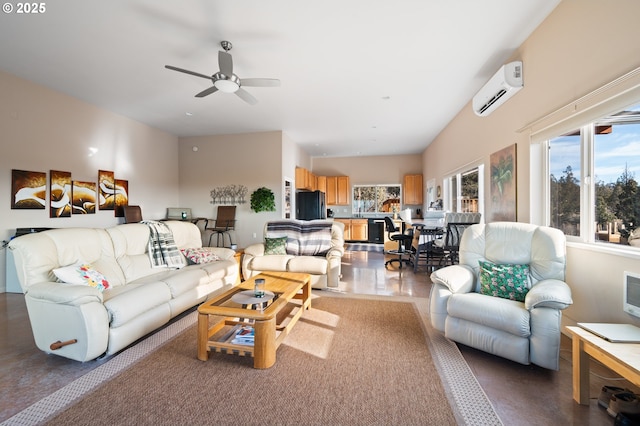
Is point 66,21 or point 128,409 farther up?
point 66,21

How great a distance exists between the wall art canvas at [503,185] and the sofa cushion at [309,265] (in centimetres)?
239

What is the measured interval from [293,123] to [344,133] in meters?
1.35

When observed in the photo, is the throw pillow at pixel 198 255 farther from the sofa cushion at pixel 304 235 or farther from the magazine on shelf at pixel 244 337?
the magazine on shelf at pixel 244 337

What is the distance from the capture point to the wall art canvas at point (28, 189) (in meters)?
3.81

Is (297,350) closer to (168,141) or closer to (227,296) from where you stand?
(227,296)

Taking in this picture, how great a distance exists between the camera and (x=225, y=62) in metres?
2.86

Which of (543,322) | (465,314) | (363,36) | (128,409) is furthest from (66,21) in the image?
(543,322)

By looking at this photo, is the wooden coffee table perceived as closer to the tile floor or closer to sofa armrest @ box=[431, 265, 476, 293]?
the tile floor

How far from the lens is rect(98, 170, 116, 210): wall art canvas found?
4.99m

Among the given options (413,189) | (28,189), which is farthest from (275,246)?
(413,189)

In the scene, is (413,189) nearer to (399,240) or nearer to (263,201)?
(399,240)

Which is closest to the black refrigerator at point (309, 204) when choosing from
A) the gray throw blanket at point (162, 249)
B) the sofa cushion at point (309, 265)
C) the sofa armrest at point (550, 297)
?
the sofa cushion at point (309, 265)

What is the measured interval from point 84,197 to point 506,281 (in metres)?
6.13

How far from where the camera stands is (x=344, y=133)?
6582 millimetres
